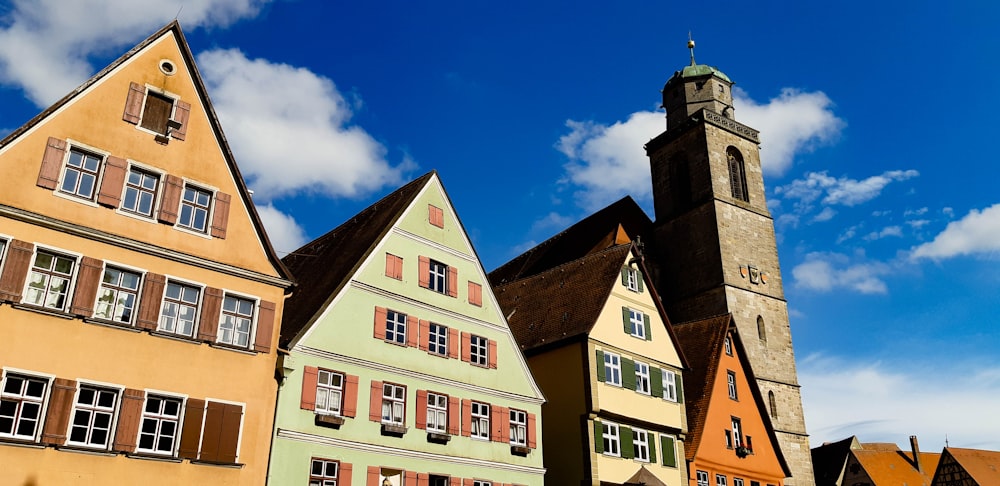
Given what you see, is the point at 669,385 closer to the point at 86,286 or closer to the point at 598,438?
the point at 598,438

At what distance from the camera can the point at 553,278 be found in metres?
33.5

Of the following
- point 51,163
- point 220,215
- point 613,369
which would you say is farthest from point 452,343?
point 51,163

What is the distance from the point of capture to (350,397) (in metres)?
22.0

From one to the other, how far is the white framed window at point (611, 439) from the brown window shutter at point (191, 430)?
1344cm

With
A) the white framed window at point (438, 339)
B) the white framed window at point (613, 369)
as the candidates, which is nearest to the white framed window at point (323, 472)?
the white framed window at point (438, 339)

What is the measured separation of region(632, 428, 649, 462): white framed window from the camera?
2895 centimetres

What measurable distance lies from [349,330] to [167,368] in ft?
17.4

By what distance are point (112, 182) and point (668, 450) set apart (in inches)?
784

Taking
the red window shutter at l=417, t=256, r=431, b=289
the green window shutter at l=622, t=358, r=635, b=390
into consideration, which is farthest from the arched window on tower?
the red window shutter at l=417, t=256, r=431, b=289

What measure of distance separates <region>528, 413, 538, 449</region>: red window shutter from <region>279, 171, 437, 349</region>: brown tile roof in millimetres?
7496

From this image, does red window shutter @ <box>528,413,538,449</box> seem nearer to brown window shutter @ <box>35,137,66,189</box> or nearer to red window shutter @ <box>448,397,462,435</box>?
red window shutter @ <box>448,397,462,435</box>

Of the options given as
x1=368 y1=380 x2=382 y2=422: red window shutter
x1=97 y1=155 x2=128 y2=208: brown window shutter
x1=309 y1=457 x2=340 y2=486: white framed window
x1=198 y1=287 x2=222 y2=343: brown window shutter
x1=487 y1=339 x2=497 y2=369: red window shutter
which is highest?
x1=97 y1=155 x2=128 y2=208: brown window shutter

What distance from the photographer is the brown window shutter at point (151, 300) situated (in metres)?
18.5

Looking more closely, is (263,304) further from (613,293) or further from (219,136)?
(613,293)
